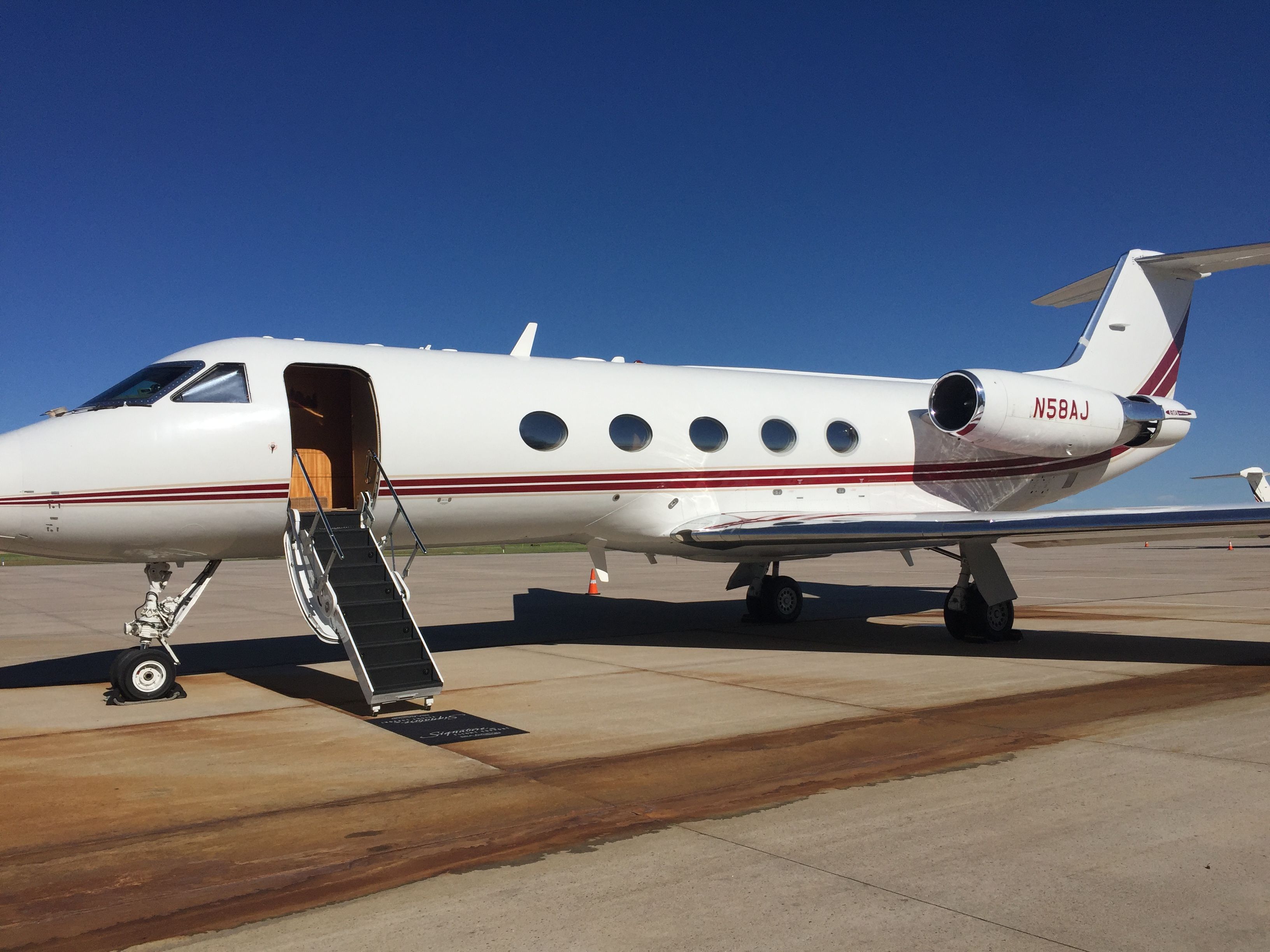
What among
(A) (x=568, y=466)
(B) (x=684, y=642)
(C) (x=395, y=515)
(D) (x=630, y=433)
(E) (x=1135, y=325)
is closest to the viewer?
(C) (x=395, y=515)

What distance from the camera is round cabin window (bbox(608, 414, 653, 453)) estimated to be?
11102 millimetres

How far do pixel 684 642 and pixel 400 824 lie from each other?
753 cm

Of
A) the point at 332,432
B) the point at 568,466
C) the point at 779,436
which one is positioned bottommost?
the point at 568,466

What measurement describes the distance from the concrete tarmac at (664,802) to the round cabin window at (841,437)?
8.50 feet

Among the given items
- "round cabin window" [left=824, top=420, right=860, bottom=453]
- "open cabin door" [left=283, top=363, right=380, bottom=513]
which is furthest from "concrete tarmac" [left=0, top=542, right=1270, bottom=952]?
"round cabin window" [left=824, top=420, right=860, bottom=453]

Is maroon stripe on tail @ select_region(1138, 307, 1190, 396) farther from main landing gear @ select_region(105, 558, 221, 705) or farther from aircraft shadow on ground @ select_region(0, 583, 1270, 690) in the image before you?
main landing gear @ select_region(105, 558, 221, 705)

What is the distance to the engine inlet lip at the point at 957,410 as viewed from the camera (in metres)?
12.2

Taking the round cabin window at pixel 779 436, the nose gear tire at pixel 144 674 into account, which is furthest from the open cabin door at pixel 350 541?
the round cabin window at pixel 779 436

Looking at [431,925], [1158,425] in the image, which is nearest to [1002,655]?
[1158,425]

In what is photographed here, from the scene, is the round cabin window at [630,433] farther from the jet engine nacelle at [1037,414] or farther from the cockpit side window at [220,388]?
the jet engine nacelle at [1037,414]

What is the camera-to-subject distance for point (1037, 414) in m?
12.6

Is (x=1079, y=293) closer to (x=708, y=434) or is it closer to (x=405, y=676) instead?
(x=708, y=434)

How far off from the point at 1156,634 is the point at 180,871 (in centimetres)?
1178

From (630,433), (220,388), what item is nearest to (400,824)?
(220,388)
